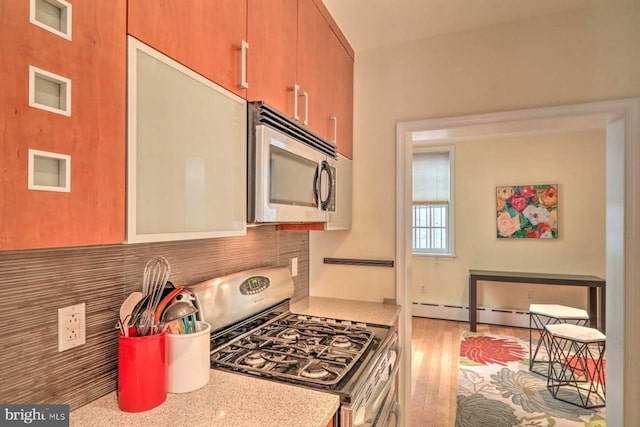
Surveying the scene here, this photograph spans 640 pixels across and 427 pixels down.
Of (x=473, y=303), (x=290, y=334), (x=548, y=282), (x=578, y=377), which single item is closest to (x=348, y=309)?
(x=290, y=334)

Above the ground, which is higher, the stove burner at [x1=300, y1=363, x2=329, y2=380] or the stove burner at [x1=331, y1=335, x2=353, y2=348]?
the stove burner at [x1=300, y1=363, x2=329, y2=380]

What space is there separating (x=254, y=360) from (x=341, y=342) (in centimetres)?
37

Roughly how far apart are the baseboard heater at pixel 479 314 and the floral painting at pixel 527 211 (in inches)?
38.6

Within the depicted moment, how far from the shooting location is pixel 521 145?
4324 millimetres

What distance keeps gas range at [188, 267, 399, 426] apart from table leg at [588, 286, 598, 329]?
3355mm

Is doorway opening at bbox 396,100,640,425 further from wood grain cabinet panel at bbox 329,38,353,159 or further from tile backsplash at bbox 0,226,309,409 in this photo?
tile backsplash at bbox 0,226,309,409

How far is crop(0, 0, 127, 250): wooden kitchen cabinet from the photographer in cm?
53

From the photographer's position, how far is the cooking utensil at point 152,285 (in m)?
0.93

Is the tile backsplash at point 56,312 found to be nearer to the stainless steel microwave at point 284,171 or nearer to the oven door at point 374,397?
the stainless steel microwave at point 284,171

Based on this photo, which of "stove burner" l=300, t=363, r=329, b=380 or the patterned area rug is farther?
the patterned area rug

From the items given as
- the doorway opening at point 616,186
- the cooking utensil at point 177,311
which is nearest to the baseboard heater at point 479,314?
the doorway opening at point 616,186

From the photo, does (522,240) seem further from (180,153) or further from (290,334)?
(180,153)

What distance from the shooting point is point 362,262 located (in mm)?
2172

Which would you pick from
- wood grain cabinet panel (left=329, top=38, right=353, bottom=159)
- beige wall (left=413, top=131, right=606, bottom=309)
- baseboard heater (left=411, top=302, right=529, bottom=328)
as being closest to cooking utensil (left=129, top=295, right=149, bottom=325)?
wood grain cabinet panel (left=329, top=38, right=353, bottom=159)
